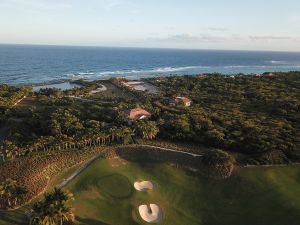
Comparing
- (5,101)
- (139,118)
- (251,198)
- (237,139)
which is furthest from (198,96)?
(251,198)

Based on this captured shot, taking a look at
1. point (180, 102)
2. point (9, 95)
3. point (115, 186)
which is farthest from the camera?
point (9, 95)

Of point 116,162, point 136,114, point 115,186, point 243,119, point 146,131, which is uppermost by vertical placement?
point 146,131

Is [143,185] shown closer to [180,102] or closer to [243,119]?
[243,119]

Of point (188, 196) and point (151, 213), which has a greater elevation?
point (188, 196)

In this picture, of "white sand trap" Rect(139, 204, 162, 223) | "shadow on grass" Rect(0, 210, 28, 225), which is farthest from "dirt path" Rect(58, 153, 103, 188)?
"white sand trap" Rect(139, 204, 162, 223)

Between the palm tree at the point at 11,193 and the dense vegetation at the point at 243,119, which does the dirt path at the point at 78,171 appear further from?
the dense vegetation at the point at 243,119

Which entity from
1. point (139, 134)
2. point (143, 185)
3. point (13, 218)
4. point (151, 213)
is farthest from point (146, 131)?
point (13, 218)

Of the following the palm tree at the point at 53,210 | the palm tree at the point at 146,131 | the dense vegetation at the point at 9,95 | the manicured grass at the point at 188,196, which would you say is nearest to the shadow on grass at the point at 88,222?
the manicured grass at the point at 188,196
